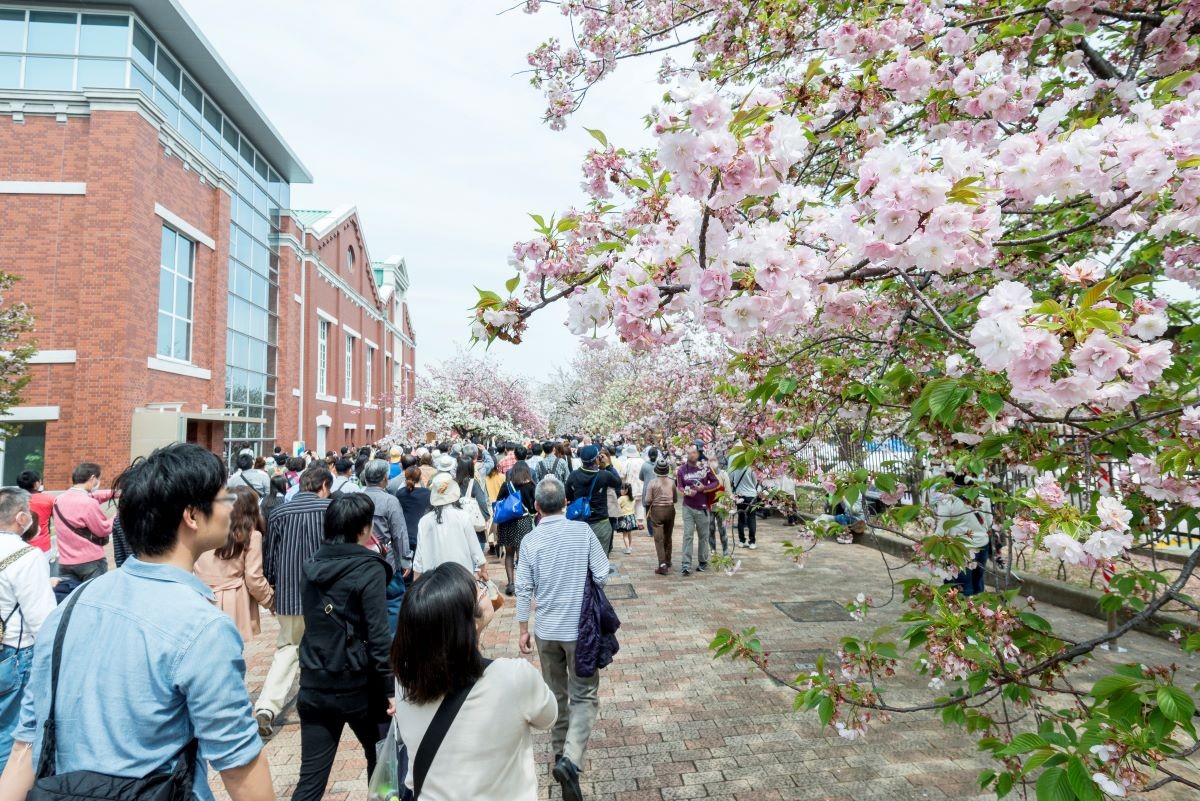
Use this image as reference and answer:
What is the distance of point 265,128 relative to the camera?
2252cm

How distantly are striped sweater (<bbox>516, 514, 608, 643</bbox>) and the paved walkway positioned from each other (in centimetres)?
94

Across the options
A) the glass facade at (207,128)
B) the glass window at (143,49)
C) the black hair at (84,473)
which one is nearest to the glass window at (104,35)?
the glass facade at (207,128)

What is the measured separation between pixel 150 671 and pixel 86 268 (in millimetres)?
18008

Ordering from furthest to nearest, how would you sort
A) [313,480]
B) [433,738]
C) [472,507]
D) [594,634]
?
A: [472,507] < [313,480] < [594,634] < [433,738]

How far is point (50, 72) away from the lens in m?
15.4

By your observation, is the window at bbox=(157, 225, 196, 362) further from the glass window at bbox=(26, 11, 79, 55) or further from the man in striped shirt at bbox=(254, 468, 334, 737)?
the man in striped shirt at bbox=(254, 468, 334, 737)

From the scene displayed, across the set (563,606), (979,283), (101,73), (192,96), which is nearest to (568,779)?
(563,606)

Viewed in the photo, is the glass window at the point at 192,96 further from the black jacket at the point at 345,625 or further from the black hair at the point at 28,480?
the black jacket at the point at 345,625

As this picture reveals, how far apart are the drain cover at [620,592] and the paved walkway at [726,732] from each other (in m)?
0.47

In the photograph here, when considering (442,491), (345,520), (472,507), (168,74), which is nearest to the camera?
(345,520)

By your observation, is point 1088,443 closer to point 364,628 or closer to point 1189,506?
point 1189,506

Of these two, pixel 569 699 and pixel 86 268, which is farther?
pixel 86 268

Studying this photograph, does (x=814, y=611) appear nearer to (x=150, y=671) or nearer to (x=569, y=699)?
(x=569, y=699)

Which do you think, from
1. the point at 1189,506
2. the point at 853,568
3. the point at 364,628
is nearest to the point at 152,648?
the point at 364,628
